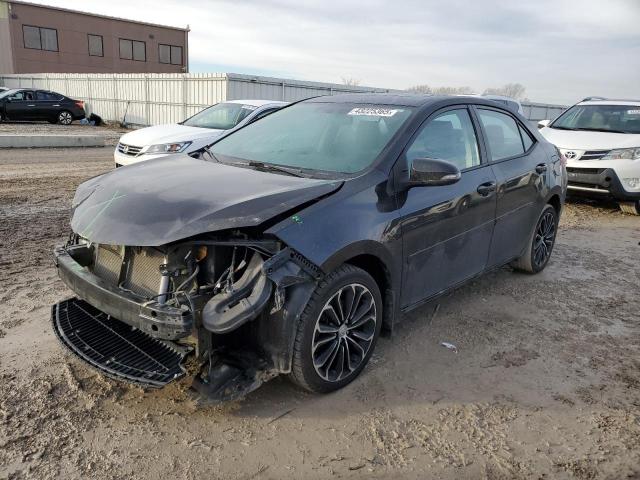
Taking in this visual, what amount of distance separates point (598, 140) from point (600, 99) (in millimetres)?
2021

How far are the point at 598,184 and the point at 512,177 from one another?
16.5ft

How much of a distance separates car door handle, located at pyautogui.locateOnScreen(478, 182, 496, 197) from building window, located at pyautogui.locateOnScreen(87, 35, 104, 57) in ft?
149

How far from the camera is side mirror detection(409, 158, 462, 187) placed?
3.31 m

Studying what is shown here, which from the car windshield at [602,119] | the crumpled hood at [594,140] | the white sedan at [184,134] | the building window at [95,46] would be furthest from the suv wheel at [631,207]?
the building window at [95,46]

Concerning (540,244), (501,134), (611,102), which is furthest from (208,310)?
(611,102)

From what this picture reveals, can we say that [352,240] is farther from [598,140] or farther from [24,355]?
[598,140]

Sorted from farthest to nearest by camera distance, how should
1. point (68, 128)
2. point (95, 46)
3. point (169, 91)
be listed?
1. point (95, 46)
2. point (169, 91)
3. point (68, 128)

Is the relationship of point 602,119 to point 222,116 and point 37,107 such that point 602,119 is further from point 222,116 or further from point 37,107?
point 37,107

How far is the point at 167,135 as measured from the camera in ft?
30.0

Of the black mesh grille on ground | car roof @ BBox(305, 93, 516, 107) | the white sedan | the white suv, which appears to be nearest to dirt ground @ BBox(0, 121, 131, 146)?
the white sedan

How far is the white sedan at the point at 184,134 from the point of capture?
8.73m

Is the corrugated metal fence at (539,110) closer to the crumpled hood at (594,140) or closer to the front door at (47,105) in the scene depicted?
the crumpled hood at (594,140)

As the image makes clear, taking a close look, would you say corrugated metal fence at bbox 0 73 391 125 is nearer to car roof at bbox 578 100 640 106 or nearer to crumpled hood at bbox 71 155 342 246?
car roof at bbox 578 100 640 106

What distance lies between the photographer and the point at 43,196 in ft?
26.5
